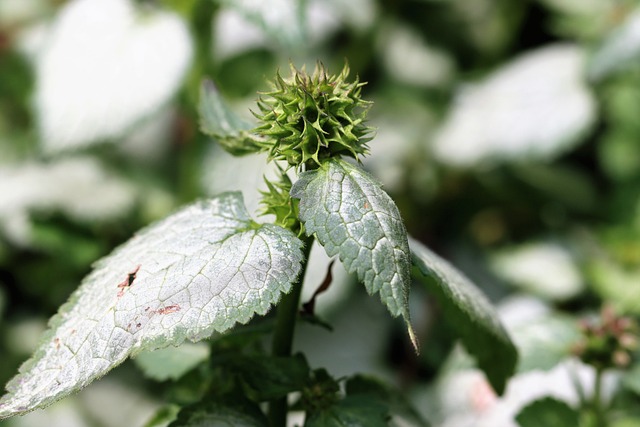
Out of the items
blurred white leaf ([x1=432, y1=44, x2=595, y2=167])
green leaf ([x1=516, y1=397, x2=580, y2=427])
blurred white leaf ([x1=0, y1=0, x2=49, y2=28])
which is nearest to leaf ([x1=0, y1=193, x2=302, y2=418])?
green leaf ([x1=516, y1=397, x2=580, y2=427])

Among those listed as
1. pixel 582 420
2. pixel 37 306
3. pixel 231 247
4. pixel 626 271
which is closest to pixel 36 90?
pixel 37 306

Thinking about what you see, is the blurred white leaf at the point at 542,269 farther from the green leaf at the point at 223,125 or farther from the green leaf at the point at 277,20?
the green leaf at the point at 223,125

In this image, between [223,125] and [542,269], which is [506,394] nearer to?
[542,269]

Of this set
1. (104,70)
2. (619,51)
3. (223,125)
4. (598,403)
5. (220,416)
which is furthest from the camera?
(619,51)

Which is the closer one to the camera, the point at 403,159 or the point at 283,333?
the point at 283,333

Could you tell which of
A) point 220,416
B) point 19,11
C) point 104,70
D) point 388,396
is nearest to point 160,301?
point 220,416

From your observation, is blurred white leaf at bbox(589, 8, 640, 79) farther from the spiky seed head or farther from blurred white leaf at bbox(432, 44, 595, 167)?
the spiky seed head

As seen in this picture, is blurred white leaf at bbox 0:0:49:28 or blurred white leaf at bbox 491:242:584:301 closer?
blurred white leaf at bbox 491:242:584:301
